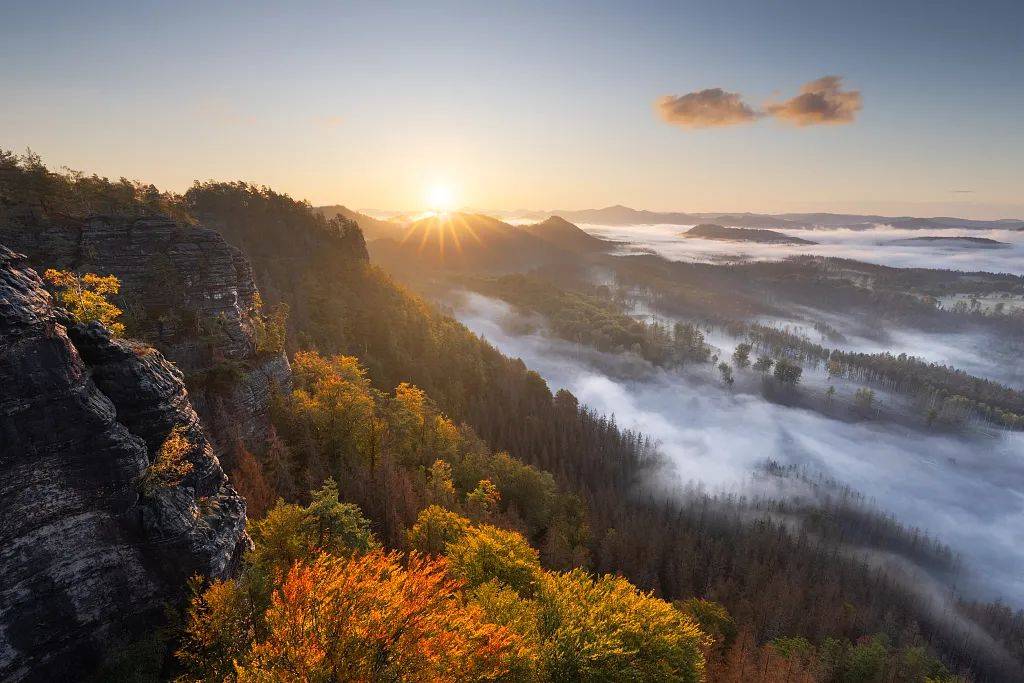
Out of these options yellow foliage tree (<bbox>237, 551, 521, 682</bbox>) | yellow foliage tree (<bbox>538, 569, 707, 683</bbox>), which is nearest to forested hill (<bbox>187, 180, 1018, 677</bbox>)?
yellow foliage tree (<bbox>538, 569, 707, 683</bbox>)

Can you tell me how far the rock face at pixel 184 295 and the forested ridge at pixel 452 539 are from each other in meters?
3.41

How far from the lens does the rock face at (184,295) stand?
53.9 metres

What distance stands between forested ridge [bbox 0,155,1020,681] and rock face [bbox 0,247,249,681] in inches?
149

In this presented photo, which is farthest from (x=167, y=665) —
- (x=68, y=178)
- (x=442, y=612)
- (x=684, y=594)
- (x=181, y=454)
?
(x=684, y=594)

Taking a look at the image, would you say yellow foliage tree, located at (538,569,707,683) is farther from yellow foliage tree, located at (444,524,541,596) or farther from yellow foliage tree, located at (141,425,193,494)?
yellow foliage tree, located at (141,425,193,494)

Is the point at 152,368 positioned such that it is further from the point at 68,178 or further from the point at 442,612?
the point at 68,178

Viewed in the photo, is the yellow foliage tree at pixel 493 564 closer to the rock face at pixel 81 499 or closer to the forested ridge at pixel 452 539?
the forested ridge at pixel 452 539

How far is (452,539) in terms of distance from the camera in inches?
2035

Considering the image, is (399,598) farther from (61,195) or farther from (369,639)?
(61,195)

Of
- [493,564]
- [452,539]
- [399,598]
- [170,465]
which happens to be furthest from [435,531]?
[170,465]

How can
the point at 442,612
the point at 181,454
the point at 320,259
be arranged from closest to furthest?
1. the point at 442,612
2. the point at 181,454
3. the point at 320,259

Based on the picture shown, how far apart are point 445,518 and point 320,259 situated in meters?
109

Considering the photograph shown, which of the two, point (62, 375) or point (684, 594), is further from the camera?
point (684, 594)

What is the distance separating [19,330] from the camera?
24031 millimetres
